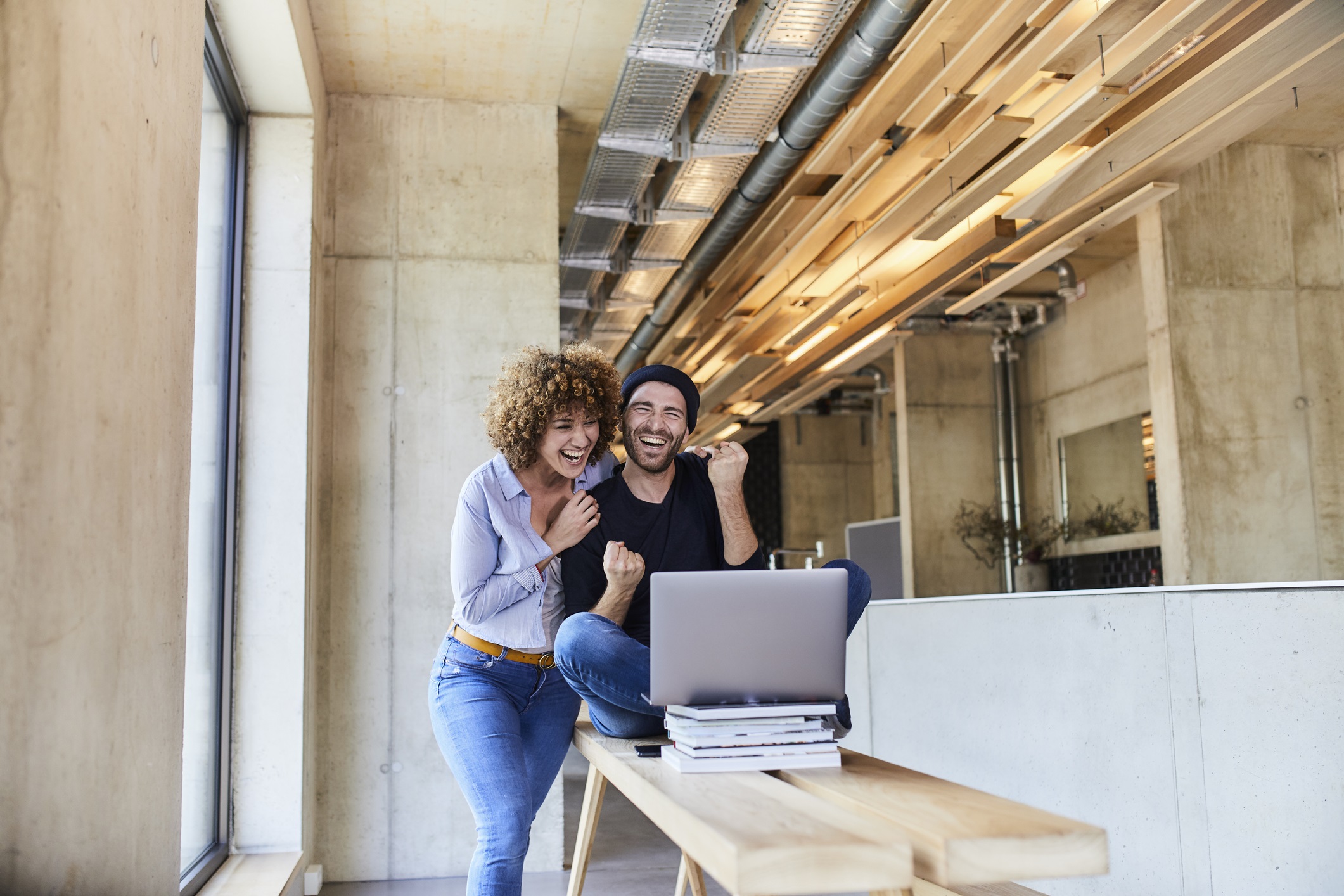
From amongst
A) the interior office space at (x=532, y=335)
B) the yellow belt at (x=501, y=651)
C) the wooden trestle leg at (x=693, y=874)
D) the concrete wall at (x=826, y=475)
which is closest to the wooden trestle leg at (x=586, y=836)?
the wooden trestle leg at (x=693, y=874)

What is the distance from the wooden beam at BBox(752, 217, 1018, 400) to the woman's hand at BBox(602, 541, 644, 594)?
143 inches

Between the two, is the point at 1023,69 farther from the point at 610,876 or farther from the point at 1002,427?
the point at 1002,427

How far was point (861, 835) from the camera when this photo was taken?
117 cm

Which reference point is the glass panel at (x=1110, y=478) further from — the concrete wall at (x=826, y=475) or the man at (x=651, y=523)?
the man at (x=651, y=523)

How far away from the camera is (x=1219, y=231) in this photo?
20.4ft

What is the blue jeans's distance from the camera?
2086 millimetres

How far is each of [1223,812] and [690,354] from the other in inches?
259

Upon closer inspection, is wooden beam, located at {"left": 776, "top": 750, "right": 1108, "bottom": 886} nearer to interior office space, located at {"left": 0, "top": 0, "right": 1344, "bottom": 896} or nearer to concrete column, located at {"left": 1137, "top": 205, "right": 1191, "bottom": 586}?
interior office space, located at {"left": 0, "top": 0, "right": 1344, "bottom": 896}

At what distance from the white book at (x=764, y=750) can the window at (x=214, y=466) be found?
2.31 m

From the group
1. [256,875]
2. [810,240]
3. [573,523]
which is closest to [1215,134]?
[810,240]

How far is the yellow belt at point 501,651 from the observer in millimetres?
2342

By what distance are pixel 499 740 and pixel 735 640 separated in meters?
0.71

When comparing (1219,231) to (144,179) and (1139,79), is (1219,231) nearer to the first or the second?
(1139,79)

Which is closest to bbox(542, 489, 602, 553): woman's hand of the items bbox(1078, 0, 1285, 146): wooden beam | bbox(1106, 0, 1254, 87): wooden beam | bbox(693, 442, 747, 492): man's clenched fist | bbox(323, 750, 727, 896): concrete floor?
bbox(693, 442, 747, 492): man's clenched fist
